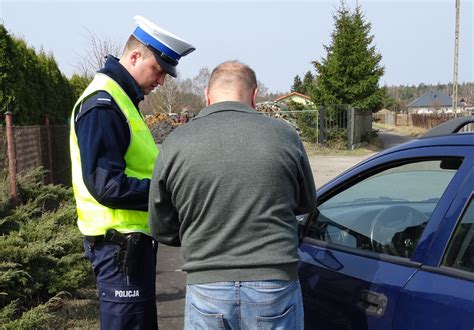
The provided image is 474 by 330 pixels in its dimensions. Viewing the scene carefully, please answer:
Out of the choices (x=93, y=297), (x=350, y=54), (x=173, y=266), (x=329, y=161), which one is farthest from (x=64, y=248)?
(x=350, y=54)

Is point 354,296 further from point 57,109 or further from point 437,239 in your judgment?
point 57,109

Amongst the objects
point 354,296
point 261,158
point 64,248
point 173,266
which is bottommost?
point 173,266

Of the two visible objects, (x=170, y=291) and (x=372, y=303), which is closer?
(x=372, y=303)

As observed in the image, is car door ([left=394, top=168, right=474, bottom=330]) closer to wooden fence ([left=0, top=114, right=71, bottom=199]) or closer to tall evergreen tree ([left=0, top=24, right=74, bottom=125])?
wooden fence ([left=0, top=114, right=71, bottom=199])

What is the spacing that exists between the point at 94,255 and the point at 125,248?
0.19 metres

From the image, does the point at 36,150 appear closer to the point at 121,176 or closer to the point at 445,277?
the point at 121,176

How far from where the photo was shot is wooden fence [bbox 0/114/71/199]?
16.1 feet

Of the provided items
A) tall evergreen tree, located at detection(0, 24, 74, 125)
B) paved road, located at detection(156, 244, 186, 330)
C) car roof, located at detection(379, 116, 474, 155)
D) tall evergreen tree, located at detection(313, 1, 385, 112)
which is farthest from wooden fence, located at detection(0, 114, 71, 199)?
tall evergreen tree, located at detection(313, 1, 385, 112)

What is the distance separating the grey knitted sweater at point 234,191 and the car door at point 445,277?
0.46 metres

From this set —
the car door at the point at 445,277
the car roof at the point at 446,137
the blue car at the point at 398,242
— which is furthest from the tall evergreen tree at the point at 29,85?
the car door at the point at 445,277

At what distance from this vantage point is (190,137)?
5.82ft

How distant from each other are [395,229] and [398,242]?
6.0 inches

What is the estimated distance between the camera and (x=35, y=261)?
3.95 m

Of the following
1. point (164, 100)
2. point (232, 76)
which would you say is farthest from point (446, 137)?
point (164, 100)
